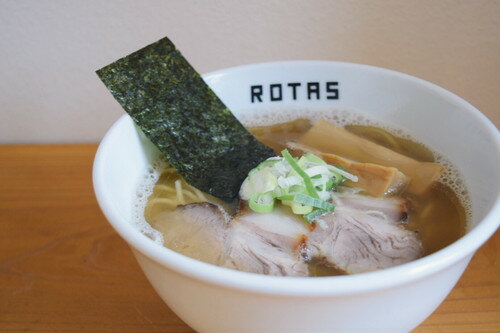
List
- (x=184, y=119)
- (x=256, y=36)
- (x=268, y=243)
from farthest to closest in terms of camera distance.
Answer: (x=256, y=36) < (x=184, y=119) < (x=268, y=243)

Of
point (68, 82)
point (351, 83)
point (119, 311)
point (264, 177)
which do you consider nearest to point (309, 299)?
point (264, 177)

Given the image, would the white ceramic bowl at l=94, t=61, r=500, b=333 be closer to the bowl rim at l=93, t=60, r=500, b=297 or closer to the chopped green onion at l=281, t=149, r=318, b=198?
the bowl rim at l=93, t=60, r=500, b=297

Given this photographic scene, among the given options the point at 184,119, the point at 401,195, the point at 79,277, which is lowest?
the point at 79,277

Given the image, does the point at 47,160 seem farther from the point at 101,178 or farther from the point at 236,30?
the point at 101,178

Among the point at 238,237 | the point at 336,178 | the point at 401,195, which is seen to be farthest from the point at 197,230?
the point at 401,195

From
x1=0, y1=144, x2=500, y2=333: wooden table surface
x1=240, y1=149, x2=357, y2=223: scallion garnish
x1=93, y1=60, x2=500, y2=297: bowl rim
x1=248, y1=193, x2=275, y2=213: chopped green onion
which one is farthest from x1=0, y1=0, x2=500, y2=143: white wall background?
x1=93, y1=60, x2=500, y2=297: bowl rim

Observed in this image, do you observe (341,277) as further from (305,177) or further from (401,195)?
(401,195)

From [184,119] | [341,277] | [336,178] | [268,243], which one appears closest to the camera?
[341,277]
